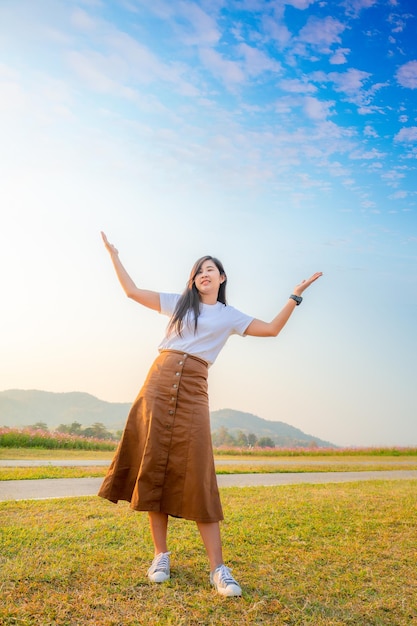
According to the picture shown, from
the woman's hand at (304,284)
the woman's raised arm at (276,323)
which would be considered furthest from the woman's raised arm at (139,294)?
the woman's hand at (304,284)

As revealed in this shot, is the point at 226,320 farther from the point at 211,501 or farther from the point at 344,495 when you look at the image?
the point at 344,495

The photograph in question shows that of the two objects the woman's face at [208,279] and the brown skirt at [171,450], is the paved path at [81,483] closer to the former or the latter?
the brown skirt at [171,450]

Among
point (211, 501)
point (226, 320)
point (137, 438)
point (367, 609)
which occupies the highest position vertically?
point (226, 320)

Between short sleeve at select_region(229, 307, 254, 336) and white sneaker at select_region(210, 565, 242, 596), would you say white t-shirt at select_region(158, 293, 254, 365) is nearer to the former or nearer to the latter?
short sleeve at select_region(229, 307, 254, 336)

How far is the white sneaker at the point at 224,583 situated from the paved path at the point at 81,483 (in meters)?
3.70

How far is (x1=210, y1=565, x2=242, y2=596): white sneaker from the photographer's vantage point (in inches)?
147

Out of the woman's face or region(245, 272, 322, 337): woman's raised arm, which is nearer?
region(245, 272, 322, 337): woman's raised arm

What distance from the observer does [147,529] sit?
5.38 m

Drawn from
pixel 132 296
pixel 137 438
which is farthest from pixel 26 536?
pixel 132 296

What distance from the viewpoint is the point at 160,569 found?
3.98 metres

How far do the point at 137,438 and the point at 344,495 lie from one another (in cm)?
507

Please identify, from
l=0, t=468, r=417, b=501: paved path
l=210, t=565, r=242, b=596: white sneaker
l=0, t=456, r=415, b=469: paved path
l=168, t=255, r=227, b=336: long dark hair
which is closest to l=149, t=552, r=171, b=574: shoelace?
l=210, t=565, r=242, b=596: white sneaker

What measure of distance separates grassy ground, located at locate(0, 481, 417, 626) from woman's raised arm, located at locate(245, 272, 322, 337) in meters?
1.79

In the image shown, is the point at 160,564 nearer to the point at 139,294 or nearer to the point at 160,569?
the point at 160,569
